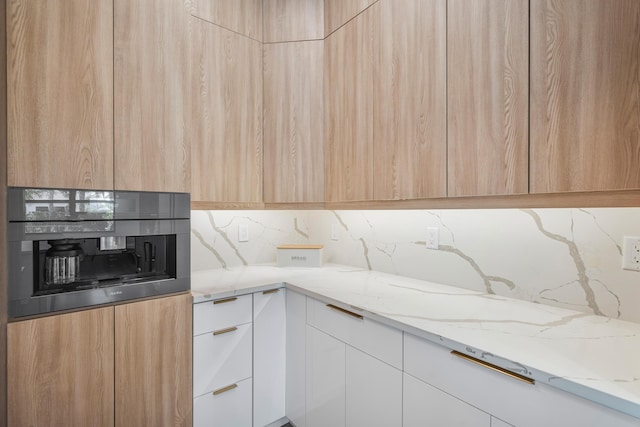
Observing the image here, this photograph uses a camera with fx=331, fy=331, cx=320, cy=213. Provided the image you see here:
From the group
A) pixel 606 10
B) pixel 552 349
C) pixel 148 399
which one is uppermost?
pixel 606 10

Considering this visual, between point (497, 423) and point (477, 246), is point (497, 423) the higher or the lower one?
the lower one

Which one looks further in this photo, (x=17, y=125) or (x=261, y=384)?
(x=261, y=384)

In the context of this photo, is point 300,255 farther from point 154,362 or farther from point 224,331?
point 154,362

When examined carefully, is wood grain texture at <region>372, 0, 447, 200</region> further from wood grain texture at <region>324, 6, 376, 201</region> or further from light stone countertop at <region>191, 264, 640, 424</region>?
light stone countertop at <region>191, 264, 640, 424</region>

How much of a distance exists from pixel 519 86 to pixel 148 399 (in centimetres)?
195

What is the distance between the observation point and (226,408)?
1.67 metres

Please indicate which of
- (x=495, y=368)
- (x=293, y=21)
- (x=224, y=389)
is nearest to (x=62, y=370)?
(x=224, y=389)

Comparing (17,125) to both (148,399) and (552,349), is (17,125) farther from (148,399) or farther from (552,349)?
(552,349)

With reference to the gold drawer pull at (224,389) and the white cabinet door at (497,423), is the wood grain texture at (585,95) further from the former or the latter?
the gold drawer pull at (224,389)

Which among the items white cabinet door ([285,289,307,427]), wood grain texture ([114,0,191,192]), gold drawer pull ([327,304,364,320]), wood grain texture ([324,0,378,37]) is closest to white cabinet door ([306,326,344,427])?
white cabinet door ([285,289,307,427])

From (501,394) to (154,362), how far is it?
136cm

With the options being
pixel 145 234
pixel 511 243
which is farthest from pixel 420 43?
pixel 145 234

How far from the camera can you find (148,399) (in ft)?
4.76

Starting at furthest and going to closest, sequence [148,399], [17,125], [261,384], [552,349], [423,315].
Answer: [261,384]
[148,399]
[423,315]
[17,125]
[552,349]
